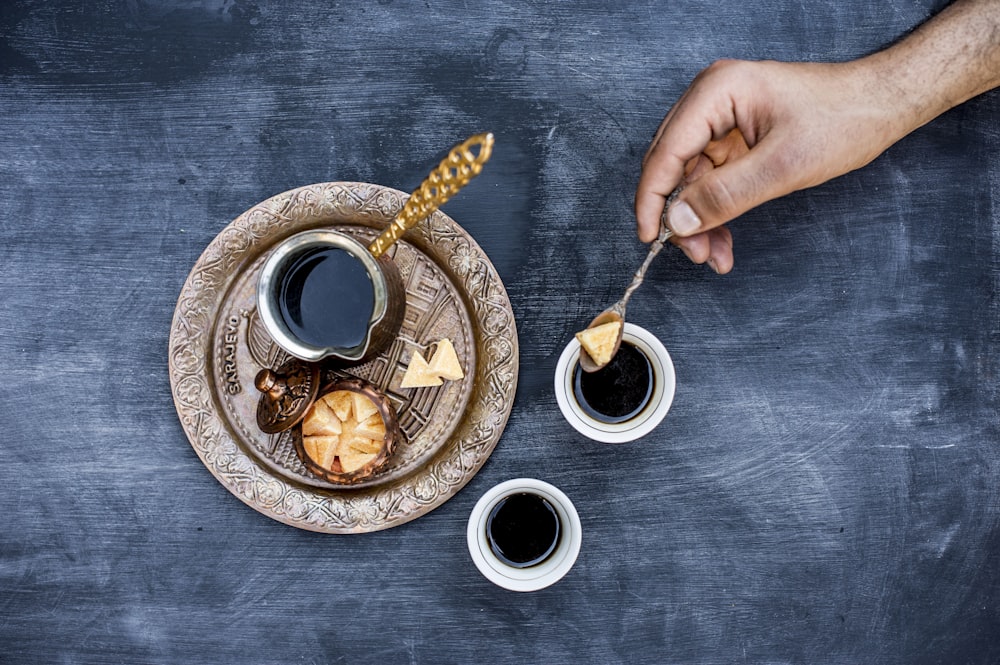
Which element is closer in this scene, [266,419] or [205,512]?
[266,419]

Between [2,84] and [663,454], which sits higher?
[2,84]

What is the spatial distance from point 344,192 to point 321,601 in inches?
33.4

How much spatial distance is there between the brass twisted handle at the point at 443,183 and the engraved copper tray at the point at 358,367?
9.1 inches

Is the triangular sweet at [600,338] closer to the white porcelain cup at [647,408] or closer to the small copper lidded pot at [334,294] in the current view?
the white porcelain cup at [647,408]

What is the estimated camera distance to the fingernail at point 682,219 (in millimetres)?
1223

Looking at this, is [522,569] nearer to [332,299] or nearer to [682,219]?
[332,299]

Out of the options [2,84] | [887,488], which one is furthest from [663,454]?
[2,84]

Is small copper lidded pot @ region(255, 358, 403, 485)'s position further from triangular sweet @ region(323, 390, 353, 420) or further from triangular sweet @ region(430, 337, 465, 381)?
triangular sweet @ region(430, 337, 465, 381)

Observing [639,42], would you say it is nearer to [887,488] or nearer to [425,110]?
[425,110]

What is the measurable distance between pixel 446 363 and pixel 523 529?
1.24 ft

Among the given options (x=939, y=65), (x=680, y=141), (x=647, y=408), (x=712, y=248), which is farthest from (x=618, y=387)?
(x=939, y=65)

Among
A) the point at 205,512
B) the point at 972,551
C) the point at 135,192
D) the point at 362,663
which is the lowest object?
the point at 362,663

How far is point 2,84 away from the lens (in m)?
1.43

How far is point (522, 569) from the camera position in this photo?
4.25 feet
